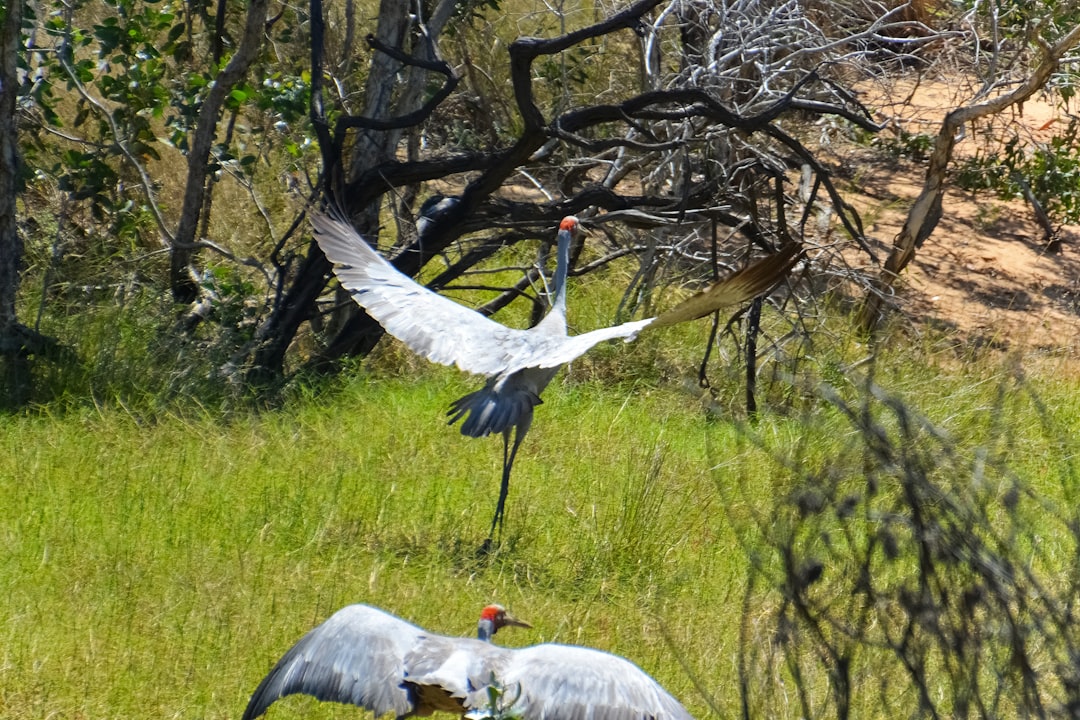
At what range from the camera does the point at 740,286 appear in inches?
205

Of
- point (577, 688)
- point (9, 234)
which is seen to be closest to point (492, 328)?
point (9, 234)

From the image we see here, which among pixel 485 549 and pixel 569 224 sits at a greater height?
pixel 569 224

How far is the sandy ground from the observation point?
33.6ft

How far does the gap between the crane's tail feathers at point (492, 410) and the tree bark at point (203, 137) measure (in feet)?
7.92

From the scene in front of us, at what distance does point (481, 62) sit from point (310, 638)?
24.4 feet

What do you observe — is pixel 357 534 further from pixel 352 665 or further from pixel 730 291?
pixel 352 665

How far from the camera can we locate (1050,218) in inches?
446

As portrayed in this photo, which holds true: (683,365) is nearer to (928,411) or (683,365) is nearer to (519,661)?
(928,411)

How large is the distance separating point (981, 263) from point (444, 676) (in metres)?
8.87

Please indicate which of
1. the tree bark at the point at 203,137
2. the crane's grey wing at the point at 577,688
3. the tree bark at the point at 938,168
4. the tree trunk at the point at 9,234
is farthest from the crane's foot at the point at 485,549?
the tree bark at the point at 938,168

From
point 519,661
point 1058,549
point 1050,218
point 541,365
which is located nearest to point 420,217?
point 541,365

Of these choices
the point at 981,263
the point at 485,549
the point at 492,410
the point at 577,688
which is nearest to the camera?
the point at 577,688

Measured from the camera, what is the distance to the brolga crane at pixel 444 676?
3.39 meters

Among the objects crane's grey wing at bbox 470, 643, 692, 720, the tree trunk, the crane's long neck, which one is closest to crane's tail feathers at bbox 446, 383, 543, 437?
the crane's long neck
